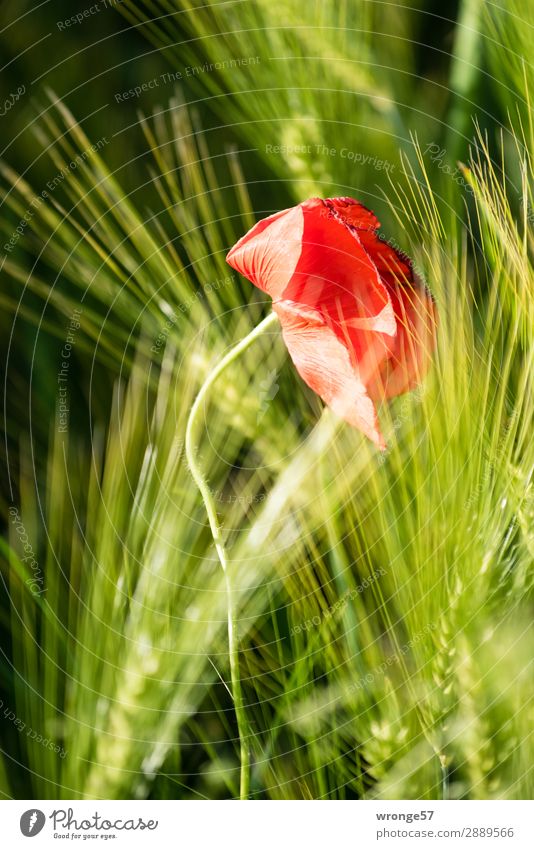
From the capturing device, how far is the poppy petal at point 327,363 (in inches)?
11.8

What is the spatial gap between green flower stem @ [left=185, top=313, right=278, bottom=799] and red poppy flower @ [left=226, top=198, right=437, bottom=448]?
2 cm

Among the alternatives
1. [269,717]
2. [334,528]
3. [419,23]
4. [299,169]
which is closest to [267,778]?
[269,717]

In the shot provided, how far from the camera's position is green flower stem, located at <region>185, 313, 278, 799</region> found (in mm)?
314

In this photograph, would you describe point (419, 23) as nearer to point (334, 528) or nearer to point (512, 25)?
point (512, 25)

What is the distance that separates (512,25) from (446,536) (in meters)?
0.27
